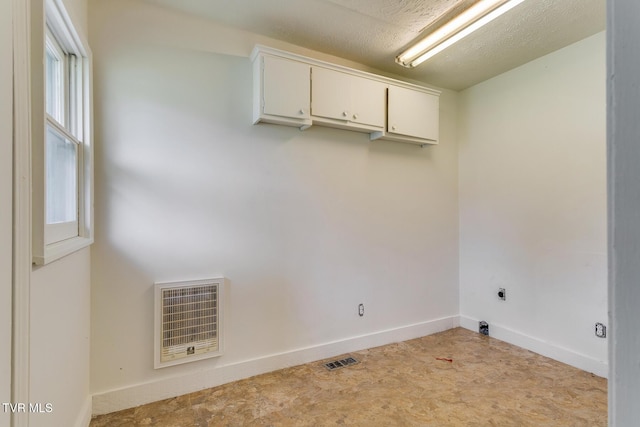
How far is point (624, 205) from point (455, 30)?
2.28 meters

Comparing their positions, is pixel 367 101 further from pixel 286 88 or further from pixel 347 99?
pixel 286 88

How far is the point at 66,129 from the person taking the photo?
1693mm

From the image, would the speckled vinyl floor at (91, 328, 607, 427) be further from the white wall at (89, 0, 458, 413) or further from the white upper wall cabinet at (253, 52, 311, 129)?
the white upper wall cabinet at (253, 52, 311, 129)

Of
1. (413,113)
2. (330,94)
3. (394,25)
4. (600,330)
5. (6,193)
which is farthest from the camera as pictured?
(413,113)

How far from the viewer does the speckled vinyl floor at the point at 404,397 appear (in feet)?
6.20

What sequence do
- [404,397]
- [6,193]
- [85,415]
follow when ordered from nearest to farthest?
[6,193]
[85,415]
[404,397]

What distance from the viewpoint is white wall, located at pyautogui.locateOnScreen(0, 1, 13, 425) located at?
2.92 feet

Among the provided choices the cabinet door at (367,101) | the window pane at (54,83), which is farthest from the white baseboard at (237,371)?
the cabinet door at (367,101)

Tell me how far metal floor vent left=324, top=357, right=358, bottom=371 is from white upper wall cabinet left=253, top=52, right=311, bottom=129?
1970 mm

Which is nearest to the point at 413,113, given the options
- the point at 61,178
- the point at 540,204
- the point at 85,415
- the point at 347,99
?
the point at 347,99

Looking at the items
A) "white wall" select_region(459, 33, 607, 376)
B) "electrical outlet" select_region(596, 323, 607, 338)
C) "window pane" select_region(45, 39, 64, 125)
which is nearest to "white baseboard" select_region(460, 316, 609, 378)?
"white wall" select_region(459, 33, 607, 376)

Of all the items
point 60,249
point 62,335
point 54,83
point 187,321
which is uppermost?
point 54,83

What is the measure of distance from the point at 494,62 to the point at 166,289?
3.33 m

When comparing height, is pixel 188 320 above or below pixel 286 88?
below
